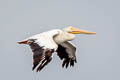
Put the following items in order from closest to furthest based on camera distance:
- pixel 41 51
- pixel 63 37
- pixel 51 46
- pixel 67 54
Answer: pixel 41 51, pixel 51 46, pixel 63 37, pixel 67 54

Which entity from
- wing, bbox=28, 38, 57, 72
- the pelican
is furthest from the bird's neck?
wing, bbox=28, 38, 57, 72

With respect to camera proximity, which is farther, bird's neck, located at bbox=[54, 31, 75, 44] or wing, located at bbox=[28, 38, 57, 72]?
bird's neck, located at bbox=[54, 31, 75, 44]

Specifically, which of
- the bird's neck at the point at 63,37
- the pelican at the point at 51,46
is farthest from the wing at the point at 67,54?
the bird's neck at the point at 63,37

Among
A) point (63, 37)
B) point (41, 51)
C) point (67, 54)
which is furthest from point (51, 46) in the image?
point (67, 54)

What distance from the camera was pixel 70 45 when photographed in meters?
30.3

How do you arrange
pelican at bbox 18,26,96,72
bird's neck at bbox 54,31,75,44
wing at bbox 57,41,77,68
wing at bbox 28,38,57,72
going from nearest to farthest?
1. wing at bbox 28,38,57,72
2. pelican at bbox 18,26,96,72
3. bird's neck at bbox 54,31,75,44
4. wing at bbox 57,41,77,68

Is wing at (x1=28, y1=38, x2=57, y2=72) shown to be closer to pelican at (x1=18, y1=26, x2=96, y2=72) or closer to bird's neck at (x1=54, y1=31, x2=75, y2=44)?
pelican at (x1=18, y1=26, x2=96, y2=72)

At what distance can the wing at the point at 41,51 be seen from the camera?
24.6 metres

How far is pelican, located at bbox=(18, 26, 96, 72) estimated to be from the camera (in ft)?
81.3

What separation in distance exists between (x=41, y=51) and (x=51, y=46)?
0.50m

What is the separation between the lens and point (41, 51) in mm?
25344

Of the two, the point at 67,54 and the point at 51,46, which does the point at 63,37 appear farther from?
the point at 51,46

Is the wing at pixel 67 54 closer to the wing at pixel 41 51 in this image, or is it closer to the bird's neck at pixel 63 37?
the bird's neck at pixel 63 37

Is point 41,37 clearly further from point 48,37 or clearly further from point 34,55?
point 34,55
